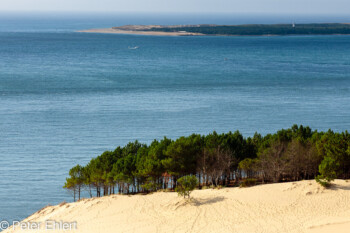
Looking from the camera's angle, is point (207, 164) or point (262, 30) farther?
point (262, 30)

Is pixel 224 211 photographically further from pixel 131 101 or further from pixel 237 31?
pixel 237 31

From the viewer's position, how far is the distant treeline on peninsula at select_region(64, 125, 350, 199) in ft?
106

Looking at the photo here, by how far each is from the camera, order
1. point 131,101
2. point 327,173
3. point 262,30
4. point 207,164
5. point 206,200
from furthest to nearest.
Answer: point 262,30 → point 131,101 → point 207,164 → point 327,173 → point 206,200

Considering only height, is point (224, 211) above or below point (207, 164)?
below

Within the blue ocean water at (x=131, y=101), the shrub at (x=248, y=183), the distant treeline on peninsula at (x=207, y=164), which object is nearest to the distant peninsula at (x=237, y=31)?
the blue ocean water at (x=131, y=101)

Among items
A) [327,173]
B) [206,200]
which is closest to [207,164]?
[206,200]

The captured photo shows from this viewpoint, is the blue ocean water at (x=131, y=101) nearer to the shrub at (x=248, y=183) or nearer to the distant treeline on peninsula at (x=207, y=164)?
the distant treeline on peninsula at (x=207, y=164)

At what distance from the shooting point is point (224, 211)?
1097 inches

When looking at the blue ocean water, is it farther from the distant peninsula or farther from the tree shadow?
the distant peninsula

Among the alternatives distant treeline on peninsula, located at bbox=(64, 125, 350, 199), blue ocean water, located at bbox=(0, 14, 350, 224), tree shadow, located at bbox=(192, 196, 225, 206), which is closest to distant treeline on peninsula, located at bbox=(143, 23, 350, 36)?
blue ocean water, located at bbox=(0, 14, 350, 224)

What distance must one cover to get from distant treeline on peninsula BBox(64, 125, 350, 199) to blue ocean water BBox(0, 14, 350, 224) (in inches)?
198

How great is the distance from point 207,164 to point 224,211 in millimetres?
5383

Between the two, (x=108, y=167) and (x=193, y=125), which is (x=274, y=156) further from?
(x=193, y=125)

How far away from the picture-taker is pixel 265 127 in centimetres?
5325
